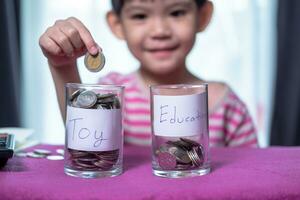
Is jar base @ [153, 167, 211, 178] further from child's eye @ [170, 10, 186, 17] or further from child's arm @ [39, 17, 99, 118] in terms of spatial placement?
child's eye @ [170, 10, 186, 17]

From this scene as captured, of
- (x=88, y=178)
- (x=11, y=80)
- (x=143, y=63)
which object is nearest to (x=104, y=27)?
(x=11, y=80)

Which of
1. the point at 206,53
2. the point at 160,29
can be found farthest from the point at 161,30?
the point at 206,53

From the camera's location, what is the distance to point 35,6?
1880 millimetres

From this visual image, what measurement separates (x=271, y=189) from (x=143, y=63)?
60 centimetres

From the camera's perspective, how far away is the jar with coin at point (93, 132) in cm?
57

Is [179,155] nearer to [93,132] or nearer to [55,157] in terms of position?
[93,132]

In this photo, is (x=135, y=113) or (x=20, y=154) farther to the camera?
(x=135, y=113)

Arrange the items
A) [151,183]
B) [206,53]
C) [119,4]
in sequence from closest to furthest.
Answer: [151,183], [119,4], [206,53]

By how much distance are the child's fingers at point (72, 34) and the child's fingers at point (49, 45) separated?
0.07 feet

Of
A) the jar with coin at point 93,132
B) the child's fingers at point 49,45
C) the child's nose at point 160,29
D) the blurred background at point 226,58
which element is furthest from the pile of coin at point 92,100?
the blurred background at point 226,58

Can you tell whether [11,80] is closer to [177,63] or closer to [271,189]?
[177,63]

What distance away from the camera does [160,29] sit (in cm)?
A: 97

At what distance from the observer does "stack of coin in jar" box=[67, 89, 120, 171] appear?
0.57 meters

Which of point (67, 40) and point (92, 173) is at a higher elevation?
point (67, 40)
